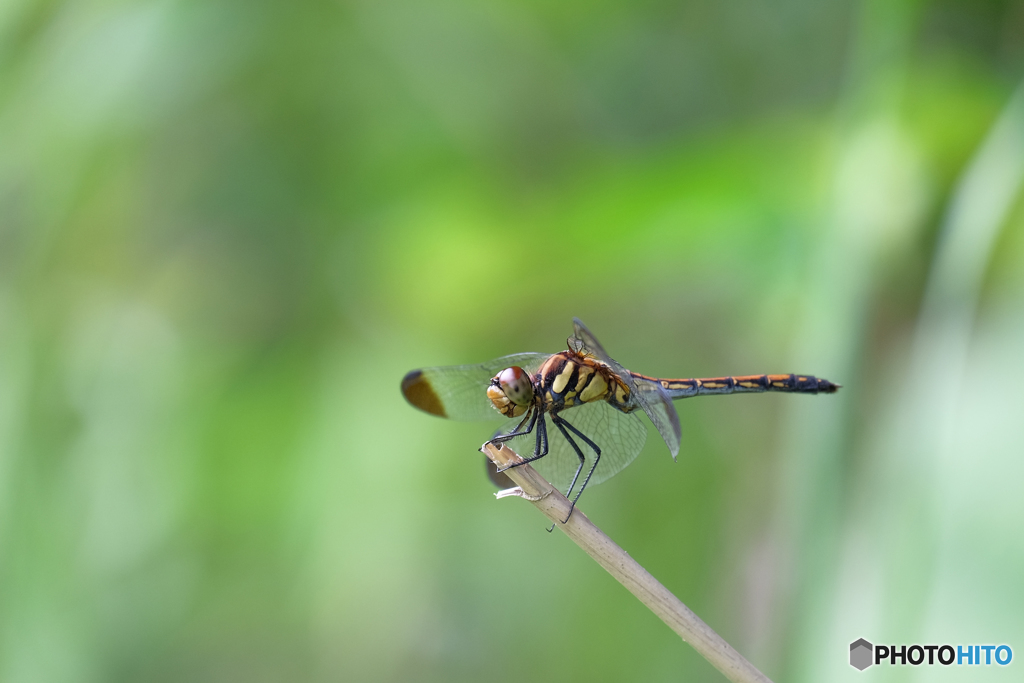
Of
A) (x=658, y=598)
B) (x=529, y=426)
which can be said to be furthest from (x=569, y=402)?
(x=658, y=598)

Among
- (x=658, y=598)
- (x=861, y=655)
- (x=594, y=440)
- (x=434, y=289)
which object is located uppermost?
(x=434, y=289)

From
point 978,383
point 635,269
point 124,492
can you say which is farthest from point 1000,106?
point 124,492

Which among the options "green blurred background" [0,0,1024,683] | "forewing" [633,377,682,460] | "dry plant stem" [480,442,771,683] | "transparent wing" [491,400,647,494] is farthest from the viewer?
"green blurred background" [0,0,1024,683]

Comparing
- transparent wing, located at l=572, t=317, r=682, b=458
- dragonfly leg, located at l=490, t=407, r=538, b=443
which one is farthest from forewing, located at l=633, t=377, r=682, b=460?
dragonfly leg, located at l=490, t=407, r=538, b=443

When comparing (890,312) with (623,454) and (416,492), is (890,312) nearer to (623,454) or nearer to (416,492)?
(623,454)

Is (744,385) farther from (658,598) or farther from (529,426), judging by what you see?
(658,598)

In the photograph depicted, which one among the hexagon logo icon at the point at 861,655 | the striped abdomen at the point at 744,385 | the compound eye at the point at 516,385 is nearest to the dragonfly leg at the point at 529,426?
the compound eye at the point at 516,385

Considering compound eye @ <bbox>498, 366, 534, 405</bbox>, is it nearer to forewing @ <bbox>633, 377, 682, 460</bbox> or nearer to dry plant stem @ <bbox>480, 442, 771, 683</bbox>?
forewing @ <bbox>633, 377, 682, 460</bbox>
